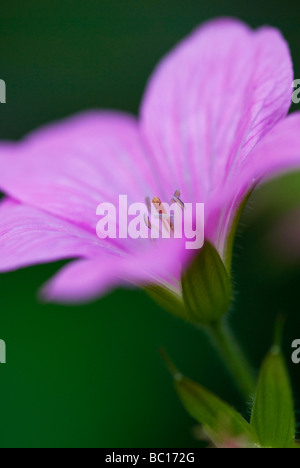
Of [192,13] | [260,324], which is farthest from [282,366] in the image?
[192,13]

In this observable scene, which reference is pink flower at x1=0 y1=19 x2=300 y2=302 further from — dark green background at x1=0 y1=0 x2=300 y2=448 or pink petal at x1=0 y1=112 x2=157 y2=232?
dark green background at x1=0 y1=0 x2=300 y2=448

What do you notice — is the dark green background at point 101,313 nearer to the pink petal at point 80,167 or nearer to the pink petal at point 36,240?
the pink petal at point 80,167

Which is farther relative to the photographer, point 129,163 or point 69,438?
point 69,438

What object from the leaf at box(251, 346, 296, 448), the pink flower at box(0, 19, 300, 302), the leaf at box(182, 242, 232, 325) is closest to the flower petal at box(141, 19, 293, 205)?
the pink flower at box(0, 19, 300, 302)

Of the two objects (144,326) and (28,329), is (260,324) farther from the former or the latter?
(28,329)

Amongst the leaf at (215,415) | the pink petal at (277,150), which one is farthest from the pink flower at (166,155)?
the leaf at (215,415)
